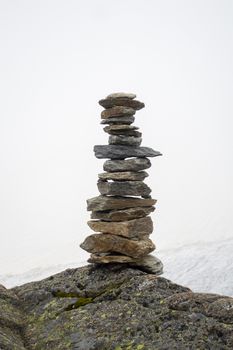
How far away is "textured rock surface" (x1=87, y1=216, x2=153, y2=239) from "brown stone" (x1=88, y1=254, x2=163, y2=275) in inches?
45.3

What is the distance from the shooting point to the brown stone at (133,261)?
19906 mm

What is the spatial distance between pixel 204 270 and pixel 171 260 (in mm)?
10835

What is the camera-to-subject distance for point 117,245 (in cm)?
2022

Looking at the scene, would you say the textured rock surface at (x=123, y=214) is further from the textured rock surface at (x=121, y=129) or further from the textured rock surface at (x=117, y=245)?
the textured rock surface at (x=121, y=129)

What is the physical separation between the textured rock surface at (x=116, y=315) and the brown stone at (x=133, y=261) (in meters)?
0.48

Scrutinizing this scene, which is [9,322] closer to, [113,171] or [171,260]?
[113,171]

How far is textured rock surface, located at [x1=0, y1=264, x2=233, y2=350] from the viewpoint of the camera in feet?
43.6

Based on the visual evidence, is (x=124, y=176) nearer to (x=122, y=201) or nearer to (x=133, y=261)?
(x=122, y=201)

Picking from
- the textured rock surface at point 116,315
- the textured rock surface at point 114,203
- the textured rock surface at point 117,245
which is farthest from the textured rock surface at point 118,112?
the textured rock surface at point 116,315

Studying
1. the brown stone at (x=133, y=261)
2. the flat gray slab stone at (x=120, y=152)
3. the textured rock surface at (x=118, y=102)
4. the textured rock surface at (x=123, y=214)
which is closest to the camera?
the brown stone at (x=133, y=261)

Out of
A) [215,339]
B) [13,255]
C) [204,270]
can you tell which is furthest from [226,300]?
[13,255]

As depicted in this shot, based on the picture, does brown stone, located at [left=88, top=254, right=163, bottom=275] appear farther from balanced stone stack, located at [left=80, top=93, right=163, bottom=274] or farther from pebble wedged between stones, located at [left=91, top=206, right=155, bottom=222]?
pebble wedged between stones, located at [left=91, top=206, right=155, bottom=222]

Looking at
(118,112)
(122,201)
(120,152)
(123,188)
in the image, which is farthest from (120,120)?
(122,201)

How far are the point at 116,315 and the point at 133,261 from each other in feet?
16.5
